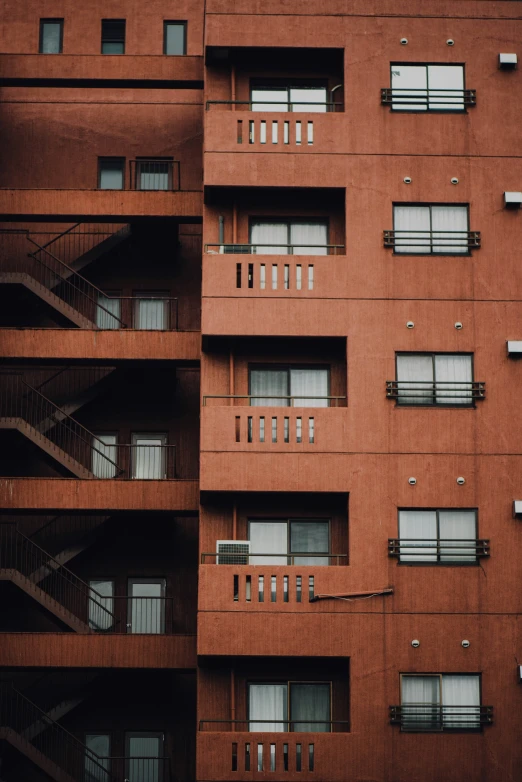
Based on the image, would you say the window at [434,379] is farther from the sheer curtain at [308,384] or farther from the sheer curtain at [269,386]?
the sheer curtain at [269,386]

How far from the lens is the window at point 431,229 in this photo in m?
39.0

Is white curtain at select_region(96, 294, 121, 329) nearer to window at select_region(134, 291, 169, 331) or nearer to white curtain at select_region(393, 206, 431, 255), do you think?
window at select_region(134, 291, 169, 331)

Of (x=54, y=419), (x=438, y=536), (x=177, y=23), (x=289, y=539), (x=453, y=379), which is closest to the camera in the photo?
(x=438, y=536)

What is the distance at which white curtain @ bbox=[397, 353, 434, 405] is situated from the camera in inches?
1496

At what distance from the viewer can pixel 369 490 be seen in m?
37.2

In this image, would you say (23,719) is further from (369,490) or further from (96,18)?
(96,18)

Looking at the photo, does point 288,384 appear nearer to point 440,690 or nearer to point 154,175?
point 154,175

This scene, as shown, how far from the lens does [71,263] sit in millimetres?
42062

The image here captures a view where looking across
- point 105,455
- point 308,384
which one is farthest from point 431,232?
point 105,455

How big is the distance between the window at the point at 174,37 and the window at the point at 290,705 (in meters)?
20.1

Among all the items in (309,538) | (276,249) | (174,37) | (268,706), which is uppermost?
(174,37)

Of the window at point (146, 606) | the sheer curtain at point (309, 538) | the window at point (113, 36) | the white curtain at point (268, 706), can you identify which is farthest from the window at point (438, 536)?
the window at point (113, 36)

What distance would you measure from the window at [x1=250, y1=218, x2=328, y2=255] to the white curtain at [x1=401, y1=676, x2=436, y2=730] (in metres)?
11.9

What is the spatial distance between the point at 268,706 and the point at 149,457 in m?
8.37
